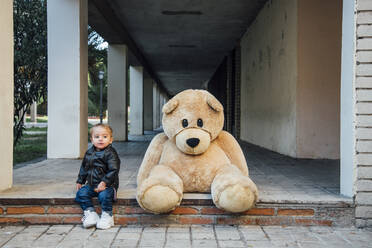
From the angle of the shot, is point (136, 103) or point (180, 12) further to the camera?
point (136, 103)

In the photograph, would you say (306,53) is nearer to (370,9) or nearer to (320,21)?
(320,21)

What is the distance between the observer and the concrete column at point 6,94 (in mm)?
3518

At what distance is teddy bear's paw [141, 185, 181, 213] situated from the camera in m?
2.86

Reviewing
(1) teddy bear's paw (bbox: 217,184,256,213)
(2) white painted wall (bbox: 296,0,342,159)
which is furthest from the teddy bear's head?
(2) white painted wall (bbox: 296,0,342,159)

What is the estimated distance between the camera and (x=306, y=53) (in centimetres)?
662

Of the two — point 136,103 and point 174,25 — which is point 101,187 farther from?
point 136,103

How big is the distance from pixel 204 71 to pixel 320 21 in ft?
42.7

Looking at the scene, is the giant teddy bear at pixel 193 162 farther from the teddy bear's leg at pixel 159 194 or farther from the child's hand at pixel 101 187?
the child's hand at pixel 101 187

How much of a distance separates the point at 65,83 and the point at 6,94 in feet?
9.43

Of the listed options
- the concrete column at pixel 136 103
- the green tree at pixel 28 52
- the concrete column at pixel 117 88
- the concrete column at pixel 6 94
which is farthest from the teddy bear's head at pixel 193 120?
the concrete column at pixel 136 103

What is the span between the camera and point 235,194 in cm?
285

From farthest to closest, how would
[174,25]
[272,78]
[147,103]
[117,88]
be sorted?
[147,103], [117,88], [174,25], [272,78]

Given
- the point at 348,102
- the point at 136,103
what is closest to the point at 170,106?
the point at 348,102

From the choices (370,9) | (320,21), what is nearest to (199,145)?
(370,9)
